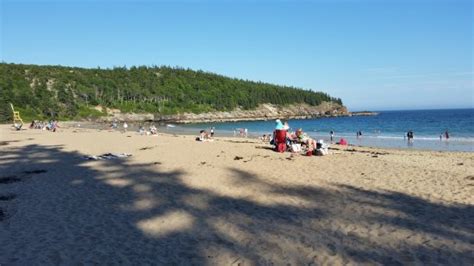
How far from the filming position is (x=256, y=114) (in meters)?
149

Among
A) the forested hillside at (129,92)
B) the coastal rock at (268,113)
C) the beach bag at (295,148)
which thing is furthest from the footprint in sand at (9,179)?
the coastal rock at (268,113)

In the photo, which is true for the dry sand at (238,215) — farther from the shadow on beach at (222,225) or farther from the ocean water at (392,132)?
the ocean water at (392,132)

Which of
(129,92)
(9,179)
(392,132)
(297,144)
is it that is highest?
(129,92)

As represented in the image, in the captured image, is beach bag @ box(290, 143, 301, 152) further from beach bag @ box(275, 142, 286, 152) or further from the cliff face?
the cliff face

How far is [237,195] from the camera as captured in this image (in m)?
11.2

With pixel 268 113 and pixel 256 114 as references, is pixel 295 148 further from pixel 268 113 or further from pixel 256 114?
pixel 268 113

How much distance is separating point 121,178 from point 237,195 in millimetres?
4637

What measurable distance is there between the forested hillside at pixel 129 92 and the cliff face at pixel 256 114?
3.56 m

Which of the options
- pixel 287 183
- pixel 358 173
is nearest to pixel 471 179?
pixel 358 173

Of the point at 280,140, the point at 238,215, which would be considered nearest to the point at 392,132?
the point at 280,140

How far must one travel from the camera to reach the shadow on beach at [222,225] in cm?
693

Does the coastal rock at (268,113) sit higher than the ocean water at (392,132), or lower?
higher

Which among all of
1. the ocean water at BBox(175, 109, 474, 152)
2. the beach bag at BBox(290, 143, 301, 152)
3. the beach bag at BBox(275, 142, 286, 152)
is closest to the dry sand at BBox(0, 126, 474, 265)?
the beach bag at BBox(290, 143, 301, 152)

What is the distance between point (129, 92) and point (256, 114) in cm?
4466
